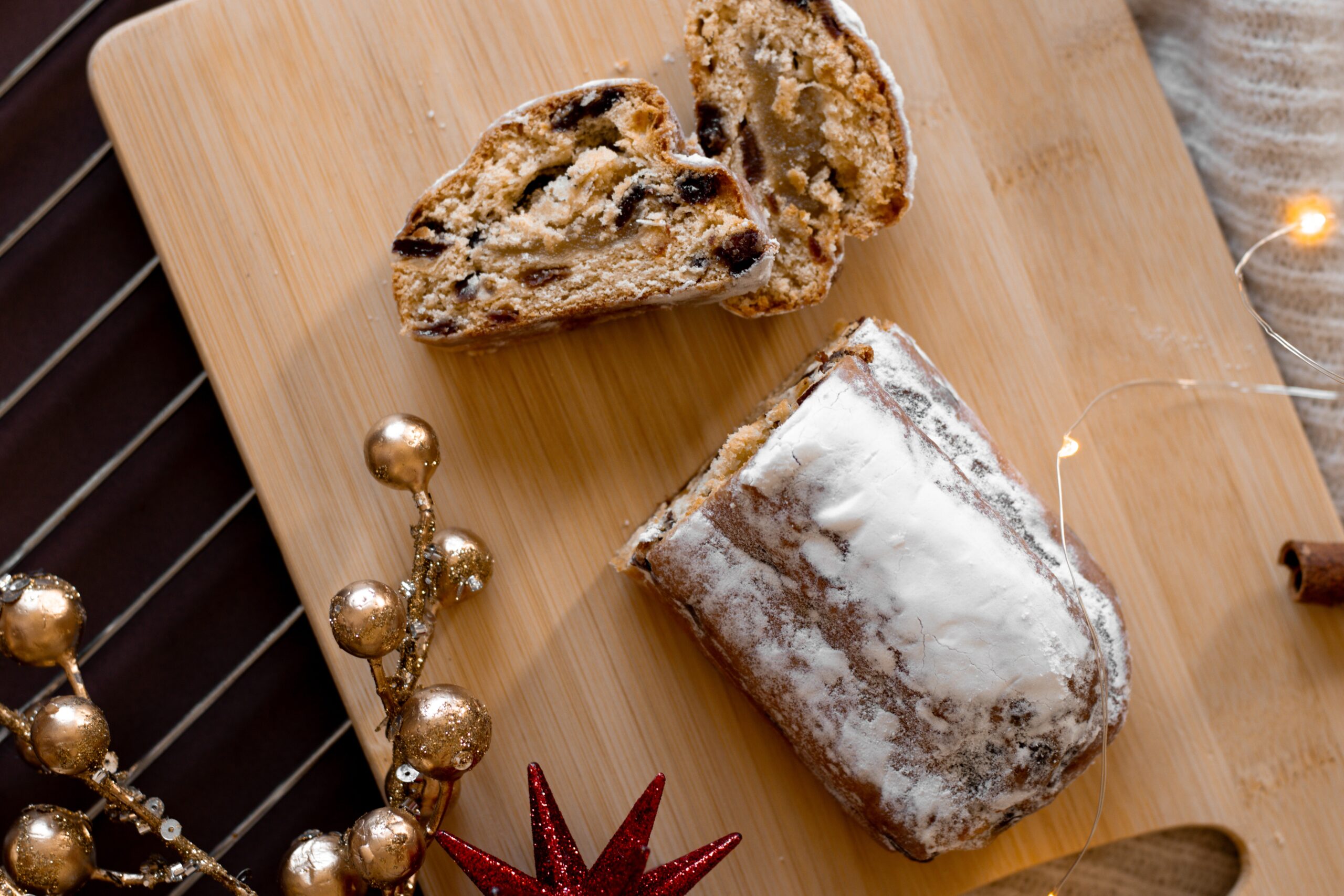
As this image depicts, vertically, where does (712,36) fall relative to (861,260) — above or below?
above

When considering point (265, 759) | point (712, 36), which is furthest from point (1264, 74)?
point (265, 759)

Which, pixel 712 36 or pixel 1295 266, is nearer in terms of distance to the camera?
pixel 712 36

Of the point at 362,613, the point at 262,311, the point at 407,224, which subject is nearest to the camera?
the point at 362,613

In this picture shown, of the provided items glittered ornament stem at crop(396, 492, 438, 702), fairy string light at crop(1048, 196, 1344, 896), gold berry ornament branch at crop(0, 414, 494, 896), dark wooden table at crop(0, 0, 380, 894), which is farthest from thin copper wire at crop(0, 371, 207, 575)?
fairy string light at crop(1048, 196, 1344, 896)

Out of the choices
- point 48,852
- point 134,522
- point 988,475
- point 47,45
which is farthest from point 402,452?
point 47,45

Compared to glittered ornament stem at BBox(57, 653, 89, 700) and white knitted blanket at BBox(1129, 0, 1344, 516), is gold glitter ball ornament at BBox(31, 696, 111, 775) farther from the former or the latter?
white knitted blanket at BBox(1129, 0, 1344, 516)

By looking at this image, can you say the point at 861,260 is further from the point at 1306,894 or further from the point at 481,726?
the point at 1306,894

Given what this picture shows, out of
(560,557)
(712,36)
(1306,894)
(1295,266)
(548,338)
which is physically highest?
(712,36)
